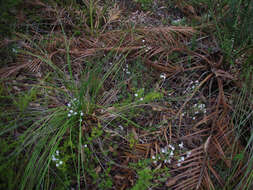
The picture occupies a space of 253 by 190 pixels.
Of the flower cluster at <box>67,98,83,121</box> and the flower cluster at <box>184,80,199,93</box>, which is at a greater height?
the flower cluster at <box>184,80,199,93</box>

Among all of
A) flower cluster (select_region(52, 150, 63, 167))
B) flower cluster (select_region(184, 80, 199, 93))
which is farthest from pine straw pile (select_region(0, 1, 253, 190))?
flower cluster (select_region(52, 150, 63, 167))

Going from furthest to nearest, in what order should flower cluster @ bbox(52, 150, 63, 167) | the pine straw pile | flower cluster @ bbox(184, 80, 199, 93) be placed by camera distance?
flower cluster @ bbox(184, 80, 199, 93), the pine straw pile, flower cluster @ bbox(52, 150, 63, 167)

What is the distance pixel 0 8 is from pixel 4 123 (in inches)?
38.5

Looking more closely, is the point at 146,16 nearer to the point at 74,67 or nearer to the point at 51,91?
the point at 74,67

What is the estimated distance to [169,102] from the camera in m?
1.74

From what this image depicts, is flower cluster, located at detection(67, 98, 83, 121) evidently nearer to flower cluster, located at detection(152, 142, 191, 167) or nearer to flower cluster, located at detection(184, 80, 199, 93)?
flower cluster, located at detection(152, 142, 191, 167)

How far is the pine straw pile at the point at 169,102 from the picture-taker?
4.52 ft

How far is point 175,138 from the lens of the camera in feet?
5.15

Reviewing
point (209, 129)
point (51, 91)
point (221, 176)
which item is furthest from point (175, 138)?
point (51, 91)

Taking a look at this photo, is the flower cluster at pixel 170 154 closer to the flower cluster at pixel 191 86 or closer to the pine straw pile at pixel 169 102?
the pine straw pile at pixel 169 102

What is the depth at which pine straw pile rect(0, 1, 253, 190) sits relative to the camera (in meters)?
1.38

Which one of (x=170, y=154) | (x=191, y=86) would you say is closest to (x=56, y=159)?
(x=170, y=154)

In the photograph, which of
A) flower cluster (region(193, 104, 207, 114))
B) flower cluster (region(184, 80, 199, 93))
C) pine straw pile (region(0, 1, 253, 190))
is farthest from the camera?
flower cluster (region(184, 80, 199, 93))

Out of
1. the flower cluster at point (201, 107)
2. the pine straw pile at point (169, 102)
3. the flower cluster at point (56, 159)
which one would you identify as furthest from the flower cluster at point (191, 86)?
the flower cluster at point (56, 159)
